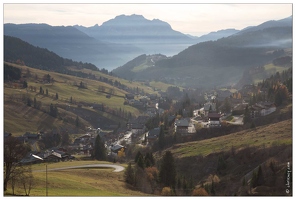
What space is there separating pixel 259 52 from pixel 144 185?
172 m

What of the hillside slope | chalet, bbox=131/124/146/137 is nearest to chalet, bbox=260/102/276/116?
the hillside slope

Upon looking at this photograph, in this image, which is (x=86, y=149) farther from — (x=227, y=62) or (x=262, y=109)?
(x=227, y=62)

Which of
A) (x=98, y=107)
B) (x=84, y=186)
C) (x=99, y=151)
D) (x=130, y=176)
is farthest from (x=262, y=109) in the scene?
(x=98, y=107)

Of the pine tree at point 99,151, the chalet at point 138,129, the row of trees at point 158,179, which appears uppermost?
the row of trees at point 158,179

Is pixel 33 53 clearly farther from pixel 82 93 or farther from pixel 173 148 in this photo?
pixel 173 148

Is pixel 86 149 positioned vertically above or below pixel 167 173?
below

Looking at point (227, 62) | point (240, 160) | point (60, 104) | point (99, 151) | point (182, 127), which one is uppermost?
point (227, 62)

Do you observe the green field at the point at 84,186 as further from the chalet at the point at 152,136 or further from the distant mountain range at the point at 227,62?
the distant mountain range at the point at 227,62

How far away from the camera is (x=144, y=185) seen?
24094 millimetres

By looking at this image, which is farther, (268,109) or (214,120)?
(268,109)

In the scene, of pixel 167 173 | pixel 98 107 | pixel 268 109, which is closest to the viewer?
pixel 167 173

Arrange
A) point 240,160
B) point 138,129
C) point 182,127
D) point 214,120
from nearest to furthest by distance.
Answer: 1. point 240,160
2. point 214,120
3. point 182,127
4. point 138,129

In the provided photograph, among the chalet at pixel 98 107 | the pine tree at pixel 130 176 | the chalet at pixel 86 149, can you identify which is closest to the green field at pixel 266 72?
the chalet at pixel 98 107

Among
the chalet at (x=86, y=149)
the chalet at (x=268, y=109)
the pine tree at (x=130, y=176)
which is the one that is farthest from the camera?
the chalet at (x=86, y=149)
